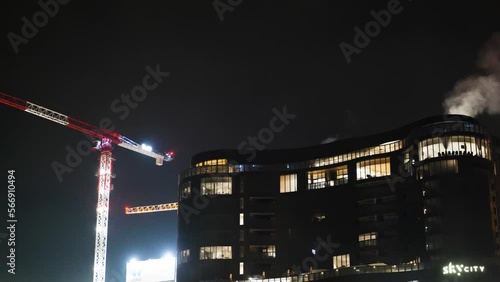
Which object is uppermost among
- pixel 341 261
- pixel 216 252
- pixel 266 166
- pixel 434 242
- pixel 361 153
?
pixel 361 153

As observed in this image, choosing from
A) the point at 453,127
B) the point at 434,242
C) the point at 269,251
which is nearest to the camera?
the point at 434,242

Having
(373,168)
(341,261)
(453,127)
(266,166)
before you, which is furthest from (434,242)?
(266,166)

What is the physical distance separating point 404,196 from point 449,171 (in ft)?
45.2

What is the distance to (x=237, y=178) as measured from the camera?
147500mm

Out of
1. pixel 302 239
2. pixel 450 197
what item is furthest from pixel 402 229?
pixel 302 239

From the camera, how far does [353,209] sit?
5295 inches

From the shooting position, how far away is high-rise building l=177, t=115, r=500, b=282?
113500mm

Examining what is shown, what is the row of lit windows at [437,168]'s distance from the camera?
115 metres

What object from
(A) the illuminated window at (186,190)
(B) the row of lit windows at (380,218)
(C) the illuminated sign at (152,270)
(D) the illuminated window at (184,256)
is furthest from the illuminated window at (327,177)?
(C) the illuminated sign at (152,270)

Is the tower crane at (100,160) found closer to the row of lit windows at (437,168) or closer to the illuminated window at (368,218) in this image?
the illuminated window at (368,218)

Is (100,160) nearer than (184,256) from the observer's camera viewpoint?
No

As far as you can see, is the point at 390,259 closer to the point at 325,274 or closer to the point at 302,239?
the point at 325,274

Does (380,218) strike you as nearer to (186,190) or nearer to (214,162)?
(214,162)

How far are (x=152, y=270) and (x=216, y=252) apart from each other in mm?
30844
